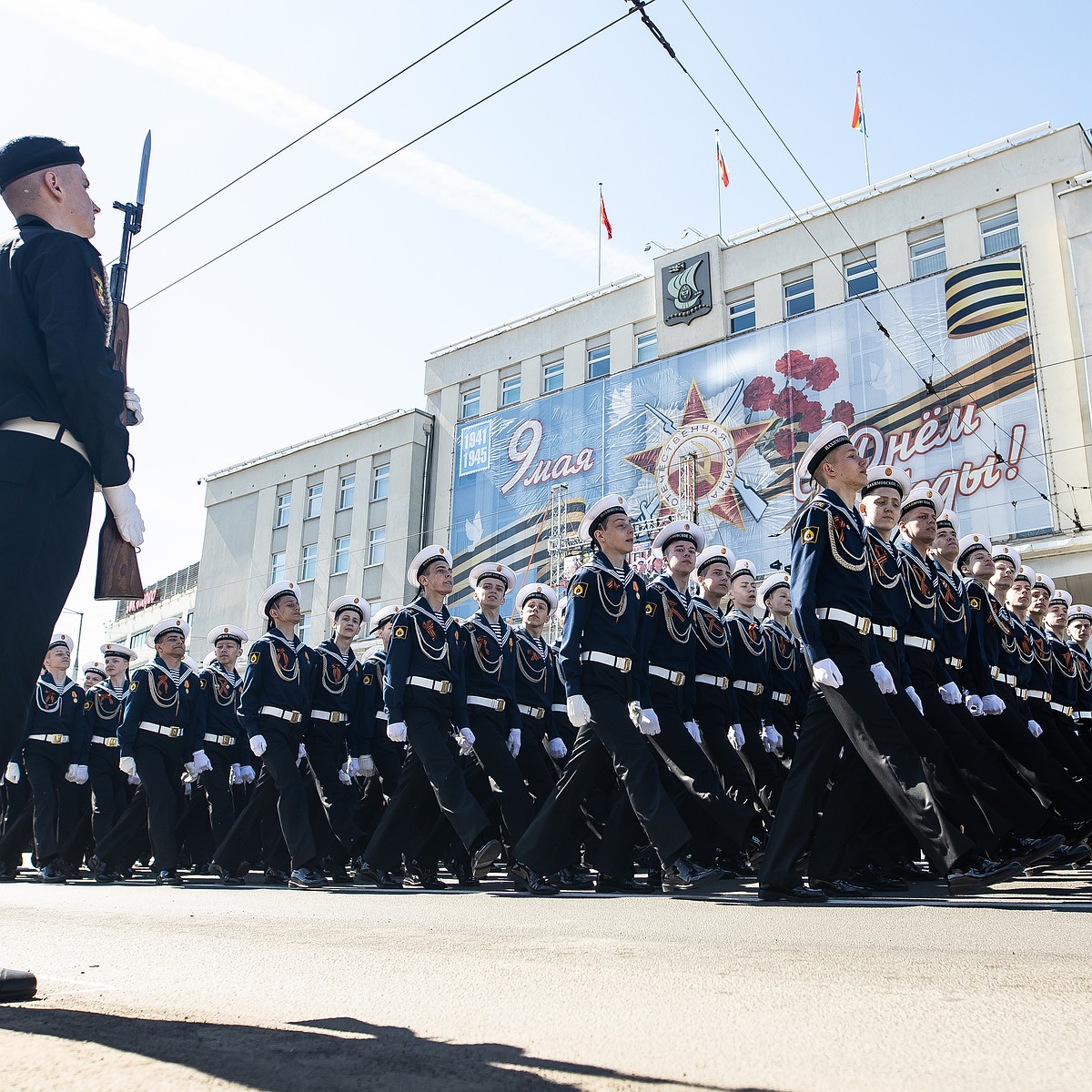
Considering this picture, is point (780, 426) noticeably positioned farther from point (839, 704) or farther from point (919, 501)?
point (839, 704)

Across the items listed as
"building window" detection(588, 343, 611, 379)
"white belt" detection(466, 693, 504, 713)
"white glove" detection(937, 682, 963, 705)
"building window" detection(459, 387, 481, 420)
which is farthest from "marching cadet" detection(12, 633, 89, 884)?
"building window" detection(459, 387, 481, 420)

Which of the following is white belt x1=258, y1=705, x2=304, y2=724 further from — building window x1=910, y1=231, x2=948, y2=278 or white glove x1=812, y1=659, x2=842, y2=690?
building window x1=910, y1=231, x2=948, y2=278

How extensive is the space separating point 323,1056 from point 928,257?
1045 inches

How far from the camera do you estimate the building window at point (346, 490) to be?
127ft

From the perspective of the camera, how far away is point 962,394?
24250 millimetres

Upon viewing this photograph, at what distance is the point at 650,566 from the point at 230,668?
50.0 ft

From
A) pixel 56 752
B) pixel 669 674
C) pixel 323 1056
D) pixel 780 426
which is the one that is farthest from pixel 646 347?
pixel 323 1056

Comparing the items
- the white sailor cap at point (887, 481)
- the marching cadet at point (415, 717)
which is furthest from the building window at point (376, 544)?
the white sailor cap at point (887, 481)

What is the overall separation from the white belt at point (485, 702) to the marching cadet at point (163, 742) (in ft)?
9.42

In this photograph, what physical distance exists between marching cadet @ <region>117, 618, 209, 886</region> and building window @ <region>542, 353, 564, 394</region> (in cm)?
2370

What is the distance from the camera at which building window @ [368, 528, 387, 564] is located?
36.7 m

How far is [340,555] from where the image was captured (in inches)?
1511

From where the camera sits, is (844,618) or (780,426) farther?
(780,426)

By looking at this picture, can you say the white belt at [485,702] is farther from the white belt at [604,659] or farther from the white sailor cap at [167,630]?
the white sailor cap at [167,630]
